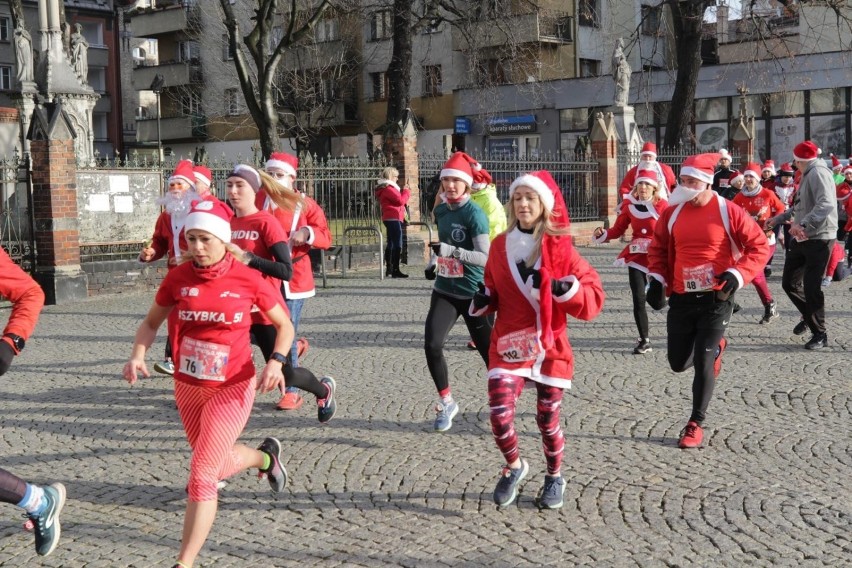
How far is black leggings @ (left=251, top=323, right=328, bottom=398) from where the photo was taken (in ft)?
23.0

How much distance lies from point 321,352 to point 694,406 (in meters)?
4.76

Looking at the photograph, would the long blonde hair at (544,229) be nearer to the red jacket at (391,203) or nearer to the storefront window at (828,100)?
the red jacket at (391,203)

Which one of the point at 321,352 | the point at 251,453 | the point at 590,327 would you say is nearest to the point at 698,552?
Result: the point at 251,453

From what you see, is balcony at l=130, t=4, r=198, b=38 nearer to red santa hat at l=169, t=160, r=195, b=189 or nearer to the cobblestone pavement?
red santa hat at l=169, t=160, r=195, b=189

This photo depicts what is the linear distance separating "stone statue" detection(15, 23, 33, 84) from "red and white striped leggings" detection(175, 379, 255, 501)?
776 inches

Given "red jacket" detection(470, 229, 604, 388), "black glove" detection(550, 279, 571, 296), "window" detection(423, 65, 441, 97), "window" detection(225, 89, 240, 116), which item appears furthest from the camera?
"window" detection(225, 89, 240, 116)

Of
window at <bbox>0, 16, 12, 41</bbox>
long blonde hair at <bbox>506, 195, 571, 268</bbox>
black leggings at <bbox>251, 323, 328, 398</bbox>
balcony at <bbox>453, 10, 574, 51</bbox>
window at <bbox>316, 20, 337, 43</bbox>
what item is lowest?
black leggings at <bbox>251, 323, 328, 398</bbox>

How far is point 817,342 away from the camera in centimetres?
1026

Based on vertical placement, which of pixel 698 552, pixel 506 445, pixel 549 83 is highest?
pixel 549 83

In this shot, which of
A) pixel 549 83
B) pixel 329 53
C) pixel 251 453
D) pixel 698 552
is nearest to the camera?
pixel 698 552

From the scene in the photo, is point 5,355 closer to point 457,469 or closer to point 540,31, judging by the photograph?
point 457,469

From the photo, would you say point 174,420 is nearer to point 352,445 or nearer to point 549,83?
point 352,445

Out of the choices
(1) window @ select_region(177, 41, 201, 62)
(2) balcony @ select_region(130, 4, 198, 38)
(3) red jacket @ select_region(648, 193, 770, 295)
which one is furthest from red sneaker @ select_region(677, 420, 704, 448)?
(2) balcony @ select_region(130, 4, 198, 38)

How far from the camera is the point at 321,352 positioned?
10.6 metres
